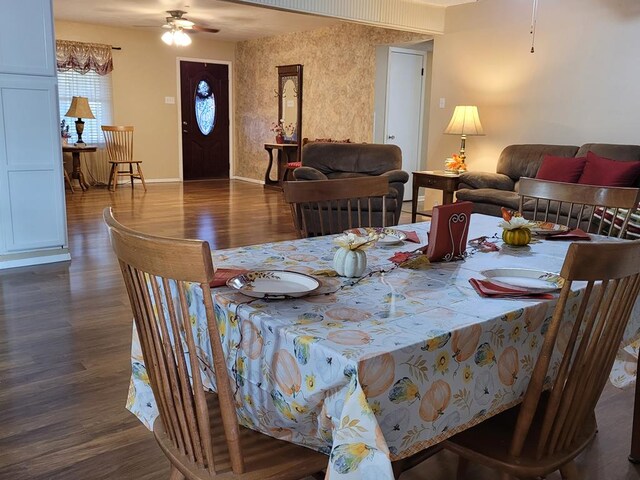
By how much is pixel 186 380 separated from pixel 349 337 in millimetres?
340

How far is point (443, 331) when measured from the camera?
115cm

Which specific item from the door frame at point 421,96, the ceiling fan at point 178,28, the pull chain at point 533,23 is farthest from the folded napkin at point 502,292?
the ceiling fan at point 178,28

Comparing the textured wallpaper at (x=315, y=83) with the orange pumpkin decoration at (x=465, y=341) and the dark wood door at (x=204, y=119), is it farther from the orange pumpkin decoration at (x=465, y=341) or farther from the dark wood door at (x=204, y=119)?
the orange pumpkin decoration at (x=465, y=341)

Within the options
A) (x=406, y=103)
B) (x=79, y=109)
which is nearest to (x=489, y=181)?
(x=406, y=103)

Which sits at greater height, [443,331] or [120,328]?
[443,331]

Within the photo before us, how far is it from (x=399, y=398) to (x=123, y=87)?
9.14 meters

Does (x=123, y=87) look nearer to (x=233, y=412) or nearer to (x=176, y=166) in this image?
(x=176, y=166)

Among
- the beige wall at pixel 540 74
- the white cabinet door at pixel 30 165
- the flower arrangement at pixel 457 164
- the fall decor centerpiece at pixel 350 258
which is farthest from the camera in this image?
the flower arrangement at pixel 457 164

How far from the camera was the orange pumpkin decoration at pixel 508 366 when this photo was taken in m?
1.28

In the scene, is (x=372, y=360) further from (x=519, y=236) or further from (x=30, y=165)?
(x=30, y=165)

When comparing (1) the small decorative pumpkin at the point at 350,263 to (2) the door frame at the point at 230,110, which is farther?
(2) the door frame at the point at 230,110

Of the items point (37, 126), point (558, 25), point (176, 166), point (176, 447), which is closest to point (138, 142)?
point (176, 166)

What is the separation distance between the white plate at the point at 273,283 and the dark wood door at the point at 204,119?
29.6 ft

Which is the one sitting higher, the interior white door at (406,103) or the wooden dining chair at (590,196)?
the interior white door at (406,103)
